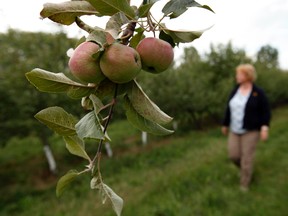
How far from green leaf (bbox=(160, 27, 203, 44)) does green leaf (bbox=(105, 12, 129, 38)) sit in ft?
0.39

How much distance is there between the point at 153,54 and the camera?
1.79 feet

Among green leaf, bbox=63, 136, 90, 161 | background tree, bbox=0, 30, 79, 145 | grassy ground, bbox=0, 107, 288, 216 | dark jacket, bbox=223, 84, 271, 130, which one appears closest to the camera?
green leaf, bbox=63, 136, 90, 161

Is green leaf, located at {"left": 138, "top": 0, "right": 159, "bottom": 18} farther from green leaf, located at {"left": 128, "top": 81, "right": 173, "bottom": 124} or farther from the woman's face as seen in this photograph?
the woman's face

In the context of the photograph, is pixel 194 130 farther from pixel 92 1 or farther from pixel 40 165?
pixel 92 1

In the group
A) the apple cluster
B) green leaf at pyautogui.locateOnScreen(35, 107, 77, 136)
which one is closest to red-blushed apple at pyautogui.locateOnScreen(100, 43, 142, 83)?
the apple cluster

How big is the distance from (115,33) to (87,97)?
0.14 metres

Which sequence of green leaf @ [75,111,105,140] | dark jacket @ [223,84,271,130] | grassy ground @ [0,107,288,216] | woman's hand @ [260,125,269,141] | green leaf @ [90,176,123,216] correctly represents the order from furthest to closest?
grassy ground @ [0,107,288,216] → dark jacket @ [223,84,271,130] → woman's hand @ [260,125,269,141] → green leaf @ [90,176,123,216] → green leaf @ [75,111,105,140]

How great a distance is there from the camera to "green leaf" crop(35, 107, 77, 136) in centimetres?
55

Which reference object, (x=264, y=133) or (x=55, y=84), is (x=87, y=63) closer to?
(x=55, y=84)

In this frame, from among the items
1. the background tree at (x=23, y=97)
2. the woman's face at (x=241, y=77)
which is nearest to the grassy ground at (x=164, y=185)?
the background tree at (x=23, y=97)

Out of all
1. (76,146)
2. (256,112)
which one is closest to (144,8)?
(76,146)

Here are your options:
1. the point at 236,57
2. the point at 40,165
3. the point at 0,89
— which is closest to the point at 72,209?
the point at 0,89

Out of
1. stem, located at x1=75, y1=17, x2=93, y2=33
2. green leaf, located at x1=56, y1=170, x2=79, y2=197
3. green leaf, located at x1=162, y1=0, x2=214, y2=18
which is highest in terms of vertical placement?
green leaf, located at x1=162, y1=0, x2=214, y2=18

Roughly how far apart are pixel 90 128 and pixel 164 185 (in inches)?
198
